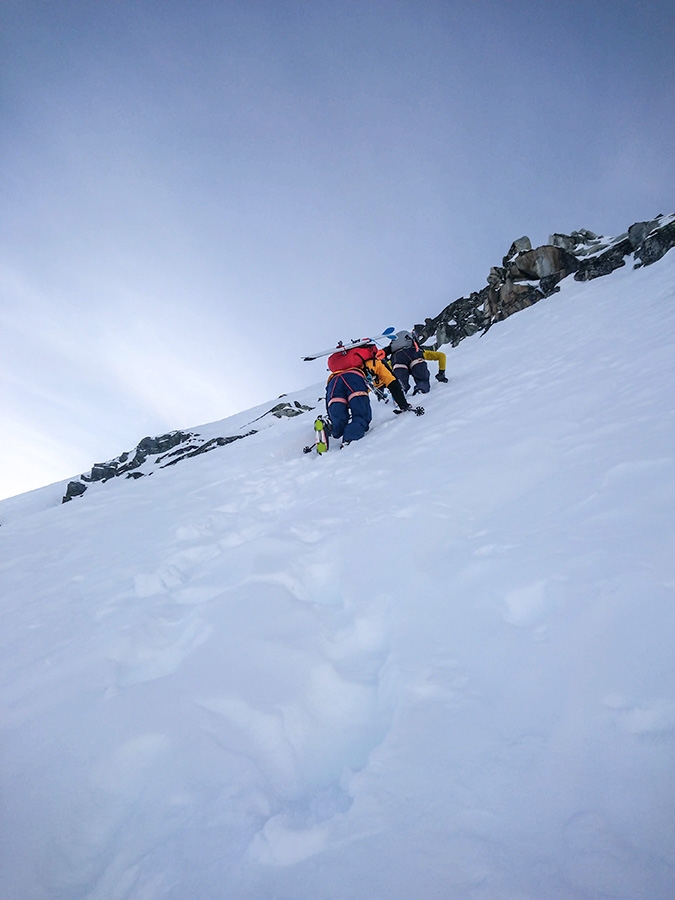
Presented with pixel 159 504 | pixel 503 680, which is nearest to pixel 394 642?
pixel 503 680

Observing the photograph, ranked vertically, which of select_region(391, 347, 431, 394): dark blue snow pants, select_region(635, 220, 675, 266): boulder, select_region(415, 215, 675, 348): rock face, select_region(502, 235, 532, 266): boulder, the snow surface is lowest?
the snow surface

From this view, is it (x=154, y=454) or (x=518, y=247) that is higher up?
(x=518, y=247)

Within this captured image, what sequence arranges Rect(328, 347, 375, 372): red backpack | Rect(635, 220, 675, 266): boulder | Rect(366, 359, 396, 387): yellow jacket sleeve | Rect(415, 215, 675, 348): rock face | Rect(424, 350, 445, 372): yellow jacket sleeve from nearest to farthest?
Rect(328, 347, 375, 372): red backpack → Rect(366, 359, 396, 387): yellow jacket sleeve → Rect(424, 350, 445, 372): yellow jacket sleeve → Rect(635, 220, 675, 266): boulder → Rect(415, 215, 675, 348): rock face

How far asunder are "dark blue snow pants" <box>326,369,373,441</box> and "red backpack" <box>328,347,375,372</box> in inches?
4.9

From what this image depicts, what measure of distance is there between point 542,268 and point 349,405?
2206 centimetres

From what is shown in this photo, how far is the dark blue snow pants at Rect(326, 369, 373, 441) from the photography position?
6.46 metres

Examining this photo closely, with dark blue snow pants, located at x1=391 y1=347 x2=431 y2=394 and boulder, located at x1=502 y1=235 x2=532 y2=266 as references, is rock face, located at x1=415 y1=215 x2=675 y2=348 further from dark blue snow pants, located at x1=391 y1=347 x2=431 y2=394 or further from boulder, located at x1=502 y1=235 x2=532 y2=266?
dark blue snow pants, located at x1=391 y1=347 x2=431 y2=394

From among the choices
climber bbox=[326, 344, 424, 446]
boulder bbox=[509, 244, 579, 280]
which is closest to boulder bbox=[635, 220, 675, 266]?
boulder bbox=[509, 244, 579, 280]

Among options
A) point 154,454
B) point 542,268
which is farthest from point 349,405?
point 154,454

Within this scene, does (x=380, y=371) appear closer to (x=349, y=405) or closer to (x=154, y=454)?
(x=349, y=405)

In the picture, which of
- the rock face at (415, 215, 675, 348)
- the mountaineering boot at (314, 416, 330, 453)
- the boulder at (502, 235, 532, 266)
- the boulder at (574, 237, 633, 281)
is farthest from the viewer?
the boulder at (502, 235, 532, 266)

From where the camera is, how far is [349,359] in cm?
676

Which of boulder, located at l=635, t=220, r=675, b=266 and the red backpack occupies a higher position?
boulder, located at l=635, t=220, r=675, b=266

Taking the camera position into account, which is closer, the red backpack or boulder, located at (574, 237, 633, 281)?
the red backpack
